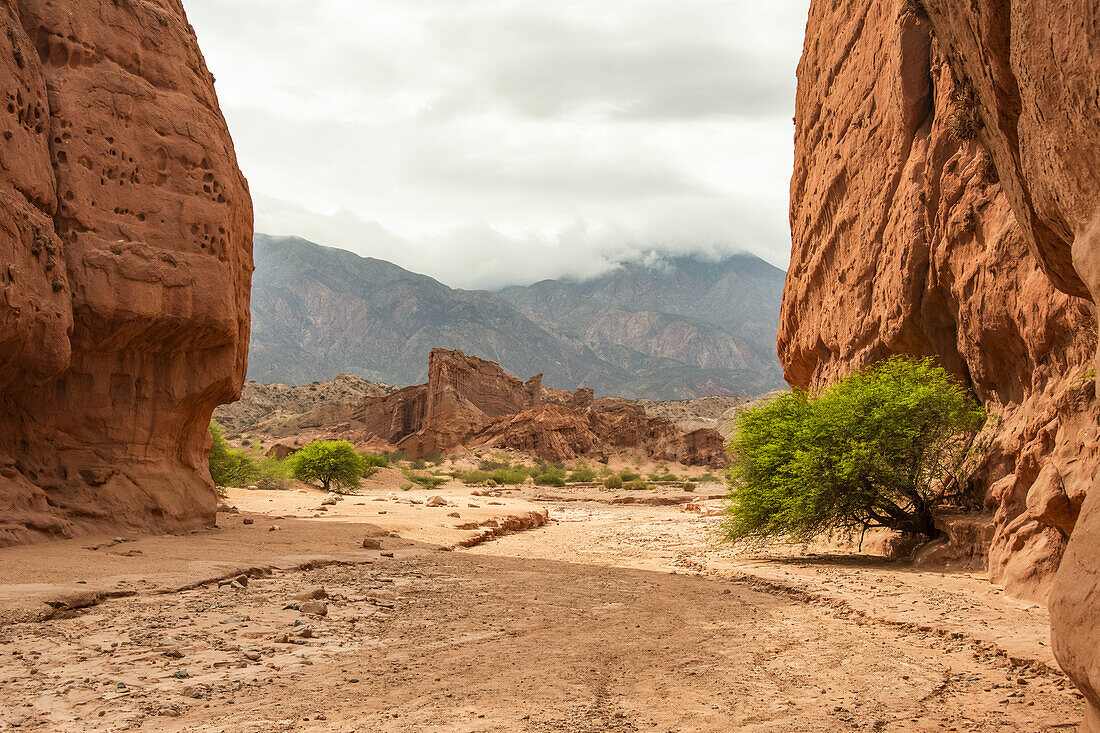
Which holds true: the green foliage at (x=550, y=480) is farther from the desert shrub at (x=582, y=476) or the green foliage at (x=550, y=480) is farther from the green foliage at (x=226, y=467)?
the green foliage at (x=226, y=467)

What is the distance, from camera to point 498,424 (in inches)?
2522

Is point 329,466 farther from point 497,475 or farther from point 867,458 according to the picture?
point 867,458

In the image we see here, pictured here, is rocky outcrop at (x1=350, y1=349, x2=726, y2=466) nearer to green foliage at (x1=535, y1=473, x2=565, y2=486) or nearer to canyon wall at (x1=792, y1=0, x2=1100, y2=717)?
green foliage at (x1=535, y1=473, x2=565, y2=486)

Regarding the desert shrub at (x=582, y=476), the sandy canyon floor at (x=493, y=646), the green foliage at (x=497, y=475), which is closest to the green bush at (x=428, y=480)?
the green foliage at (x=497, y=475)

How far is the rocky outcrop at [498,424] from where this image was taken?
6222 cm

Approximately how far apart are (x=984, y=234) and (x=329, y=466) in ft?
94.5

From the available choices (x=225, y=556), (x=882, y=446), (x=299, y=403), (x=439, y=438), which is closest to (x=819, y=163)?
(x=882, y=446)

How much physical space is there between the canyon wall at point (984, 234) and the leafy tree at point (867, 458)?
2.41 feet

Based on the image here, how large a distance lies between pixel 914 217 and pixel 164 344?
1387 cm

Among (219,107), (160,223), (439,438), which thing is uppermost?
(219,107)

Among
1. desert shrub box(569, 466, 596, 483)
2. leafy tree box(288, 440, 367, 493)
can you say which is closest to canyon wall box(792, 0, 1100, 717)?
leafy tree box(288, 440, 367, 493)

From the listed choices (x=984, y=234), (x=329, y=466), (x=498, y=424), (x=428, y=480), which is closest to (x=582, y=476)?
(x=428, y=480)

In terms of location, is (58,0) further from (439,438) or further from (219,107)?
(439,438)

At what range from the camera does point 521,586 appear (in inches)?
402
